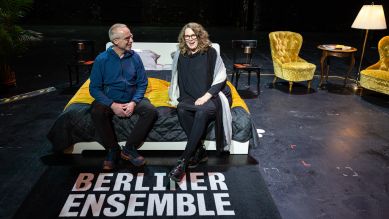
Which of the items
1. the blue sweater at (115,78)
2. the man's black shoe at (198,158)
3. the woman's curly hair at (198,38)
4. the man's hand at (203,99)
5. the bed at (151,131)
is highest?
the woman's curly hair at (198,38)

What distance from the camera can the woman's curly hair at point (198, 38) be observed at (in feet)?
10.9

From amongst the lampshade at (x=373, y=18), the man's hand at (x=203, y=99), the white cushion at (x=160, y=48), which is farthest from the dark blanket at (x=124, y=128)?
the lampshade at (x=373, y=18)

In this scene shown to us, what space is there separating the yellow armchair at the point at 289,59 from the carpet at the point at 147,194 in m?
2.92

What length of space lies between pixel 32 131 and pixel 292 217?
318cm

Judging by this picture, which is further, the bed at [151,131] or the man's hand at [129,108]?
the bed at [151,131]

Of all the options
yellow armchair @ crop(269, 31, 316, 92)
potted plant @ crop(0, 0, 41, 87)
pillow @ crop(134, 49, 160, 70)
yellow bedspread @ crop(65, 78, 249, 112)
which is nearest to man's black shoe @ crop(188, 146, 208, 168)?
yellow bedspread @ crop(65, 78, 249, 112)

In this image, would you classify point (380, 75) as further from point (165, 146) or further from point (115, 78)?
point (115, 78)

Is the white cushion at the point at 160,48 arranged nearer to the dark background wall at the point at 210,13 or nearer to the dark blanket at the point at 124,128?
the dark blanket at the point at 124,128

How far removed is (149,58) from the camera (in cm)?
533

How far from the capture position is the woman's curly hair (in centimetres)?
332

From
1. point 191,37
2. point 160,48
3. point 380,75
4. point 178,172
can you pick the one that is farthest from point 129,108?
point 380,75

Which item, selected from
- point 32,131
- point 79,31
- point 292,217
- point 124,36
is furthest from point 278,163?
point 79,31

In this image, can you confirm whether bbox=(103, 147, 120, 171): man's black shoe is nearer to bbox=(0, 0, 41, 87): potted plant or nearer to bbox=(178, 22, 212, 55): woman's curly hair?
bbox=(178, 22, 212, 55): woman's curly hair

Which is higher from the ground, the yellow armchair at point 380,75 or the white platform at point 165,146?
the yellow armchair at point 380,75
